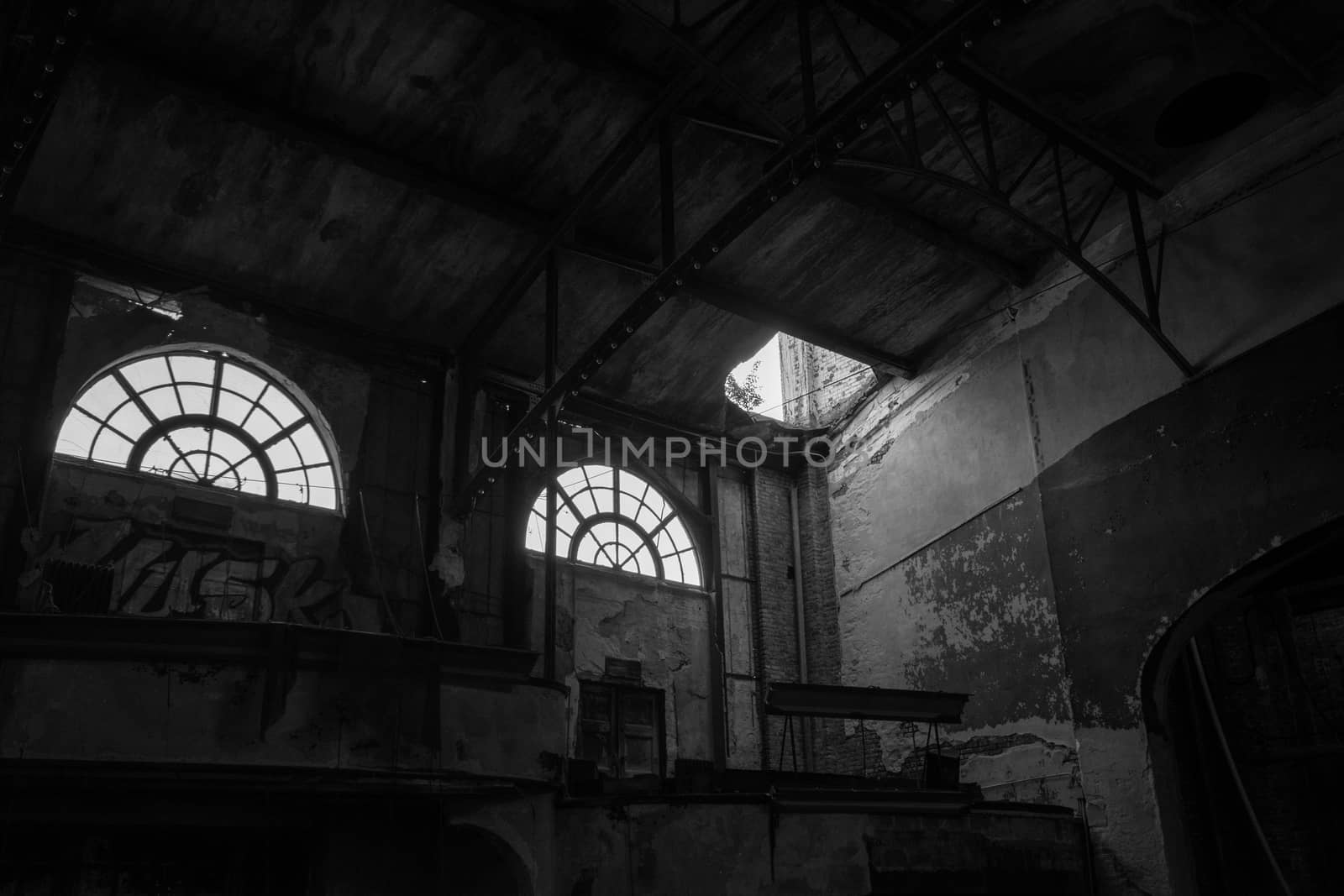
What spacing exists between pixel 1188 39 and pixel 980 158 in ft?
7.51

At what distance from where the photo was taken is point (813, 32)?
10.4 meters

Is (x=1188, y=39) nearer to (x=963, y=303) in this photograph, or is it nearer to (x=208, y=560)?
(x=963, y=303)

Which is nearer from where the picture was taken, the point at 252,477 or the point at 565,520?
the point at 252,477

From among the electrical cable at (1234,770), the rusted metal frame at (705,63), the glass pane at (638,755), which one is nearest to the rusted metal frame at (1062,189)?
the rusted metal frame at (705,63)

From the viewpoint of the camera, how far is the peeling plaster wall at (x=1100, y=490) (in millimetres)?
10633

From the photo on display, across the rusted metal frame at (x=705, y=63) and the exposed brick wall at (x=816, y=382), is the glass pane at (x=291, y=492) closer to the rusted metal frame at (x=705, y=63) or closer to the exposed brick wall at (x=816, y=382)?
the rusted metal frame at (x=705, y=63)

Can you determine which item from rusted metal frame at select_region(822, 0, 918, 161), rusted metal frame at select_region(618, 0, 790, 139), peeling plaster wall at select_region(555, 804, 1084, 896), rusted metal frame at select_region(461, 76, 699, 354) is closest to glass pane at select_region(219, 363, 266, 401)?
rusted metal frame at select_region(461, 76, 699, 354)

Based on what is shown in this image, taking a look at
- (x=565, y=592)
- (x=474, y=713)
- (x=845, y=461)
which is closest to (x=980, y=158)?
(x=845, y=461)

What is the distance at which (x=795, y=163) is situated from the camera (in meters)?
9.12

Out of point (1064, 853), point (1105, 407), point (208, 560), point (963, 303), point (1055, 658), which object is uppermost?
point (963, 303)

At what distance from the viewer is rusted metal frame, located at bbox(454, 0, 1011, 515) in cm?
831

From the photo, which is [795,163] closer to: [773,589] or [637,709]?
[637,709]

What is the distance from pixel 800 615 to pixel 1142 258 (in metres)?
6.58

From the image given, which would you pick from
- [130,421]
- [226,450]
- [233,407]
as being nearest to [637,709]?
[226,450]
